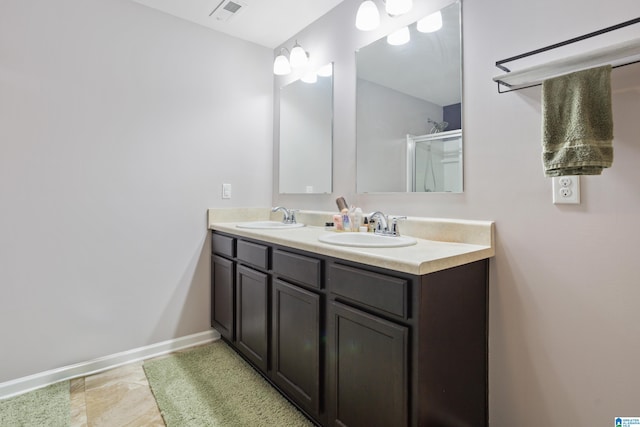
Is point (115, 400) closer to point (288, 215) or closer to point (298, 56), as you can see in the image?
point (288, 215)

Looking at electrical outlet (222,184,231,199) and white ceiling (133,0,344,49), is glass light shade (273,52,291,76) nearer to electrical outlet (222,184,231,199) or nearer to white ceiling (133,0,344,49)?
white ceiling (133,0,344,49)

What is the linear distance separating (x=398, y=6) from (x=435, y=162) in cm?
78

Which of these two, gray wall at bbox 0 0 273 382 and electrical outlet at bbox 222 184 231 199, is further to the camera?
electrical outlet at bbox 222 184 231 199

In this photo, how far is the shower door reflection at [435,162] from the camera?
148 cm

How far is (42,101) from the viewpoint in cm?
178

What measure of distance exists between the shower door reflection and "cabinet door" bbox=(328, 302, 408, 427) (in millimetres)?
734

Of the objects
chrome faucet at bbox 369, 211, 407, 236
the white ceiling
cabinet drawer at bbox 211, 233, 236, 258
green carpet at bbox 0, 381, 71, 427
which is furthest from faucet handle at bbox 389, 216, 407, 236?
green carpet at bbox 0, 381, 71, 427

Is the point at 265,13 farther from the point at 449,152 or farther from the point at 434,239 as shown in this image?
the point at 434,239

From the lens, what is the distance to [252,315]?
185 centimetres

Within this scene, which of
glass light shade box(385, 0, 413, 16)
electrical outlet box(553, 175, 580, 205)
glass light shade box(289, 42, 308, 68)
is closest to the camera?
electrical outlet box(553, 175, 580, 205)

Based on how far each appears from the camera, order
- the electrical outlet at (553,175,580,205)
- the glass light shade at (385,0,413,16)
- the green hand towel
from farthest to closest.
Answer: the glass light shade at (385,0,413,16) → the electrical outlet at (553,175,580,205) → the green hand towel

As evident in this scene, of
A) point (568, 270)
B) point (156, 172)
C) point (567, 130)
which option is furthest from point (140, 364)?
point (567, 130)

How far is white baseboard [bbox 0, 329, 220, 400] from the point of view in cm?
172

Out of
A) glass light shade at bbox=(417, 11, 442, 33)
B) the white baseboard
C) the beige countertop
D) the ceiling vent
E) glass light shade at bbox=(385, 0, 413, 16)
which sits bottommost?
the white baseboard
